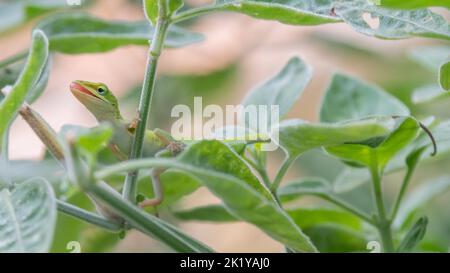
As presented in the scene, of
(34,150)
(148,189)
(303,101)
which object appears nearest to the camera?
(148,189)

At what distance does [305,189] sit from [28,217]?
37cm

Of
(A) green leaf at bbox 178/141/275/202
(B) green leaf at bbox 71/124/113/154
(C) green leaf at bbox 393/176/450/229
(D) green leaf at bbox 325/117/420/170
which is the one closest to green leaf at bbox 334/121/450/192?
(D) green leaf at bbox 325/117/420/170

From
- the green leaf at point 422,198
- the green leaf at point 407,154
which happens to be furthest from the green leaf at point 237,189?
the green leaf at point 422,198

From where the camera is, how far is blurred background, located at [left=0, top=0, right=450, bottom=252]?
1505mm

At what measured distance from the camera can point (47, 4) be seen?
39.4 inches

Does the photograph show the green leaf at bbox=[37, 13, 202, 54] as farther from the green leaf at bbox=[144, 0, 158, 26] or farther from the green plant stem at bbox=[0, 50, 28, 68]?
the green leaf at bbox=[144, 0, 158, 26]

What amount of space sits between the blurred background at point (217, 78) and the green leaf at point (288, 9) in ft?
1.16

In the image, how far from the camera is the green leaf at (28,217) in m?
0.47

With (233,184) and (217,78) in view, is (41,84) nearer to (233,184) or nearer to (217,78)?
(233,184)

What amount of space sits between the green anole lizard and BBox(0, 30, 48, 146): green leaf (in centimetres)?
20
